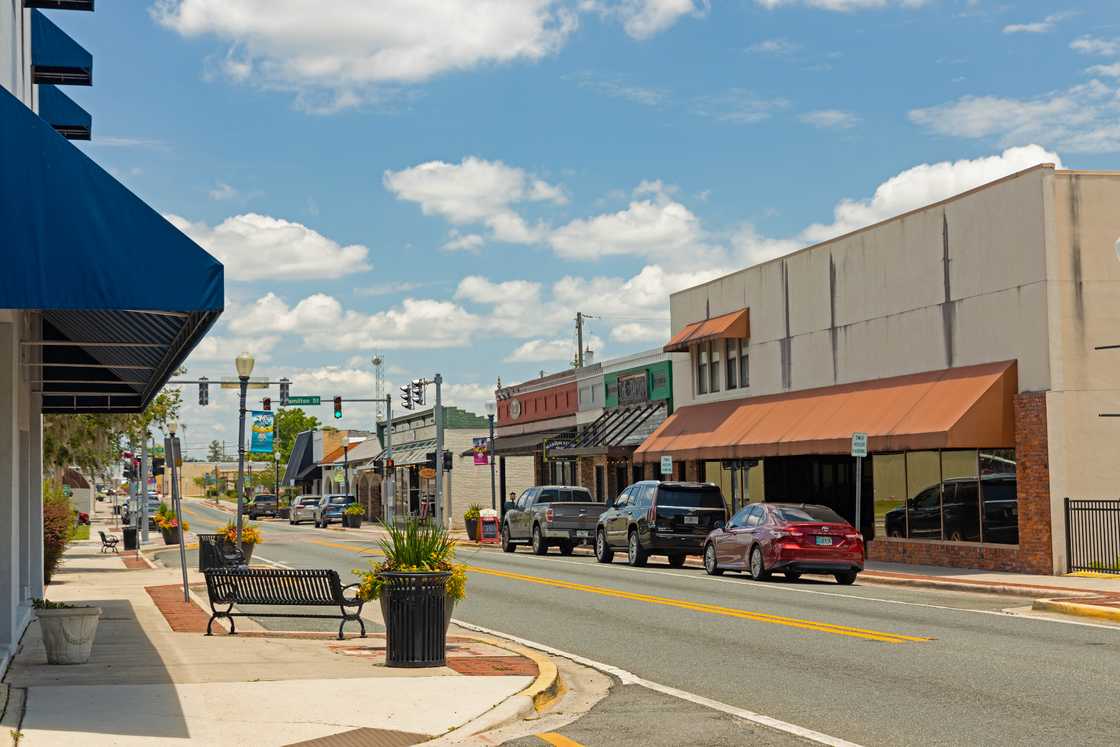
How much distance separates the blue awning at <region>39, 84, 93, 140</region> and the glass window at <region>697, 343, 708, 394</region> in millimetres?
25373

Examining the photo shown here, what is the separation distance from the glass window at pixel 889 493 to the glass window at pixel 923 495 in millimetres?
319

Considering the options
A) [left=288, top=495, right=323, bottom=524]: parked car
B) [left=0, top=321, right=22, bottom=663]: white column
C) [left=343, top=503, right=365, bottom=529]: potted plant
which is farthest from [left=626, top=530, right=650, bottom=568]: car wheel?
[left=288, top=495, right=323, bottom=524]: parked car

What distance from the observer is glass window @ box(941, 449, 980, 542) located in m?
29.3

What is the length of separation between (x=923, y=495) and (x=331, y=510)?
53.3m

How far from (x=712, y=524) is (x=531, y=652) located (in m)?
17.2

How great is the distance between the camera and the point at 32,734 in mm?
9453

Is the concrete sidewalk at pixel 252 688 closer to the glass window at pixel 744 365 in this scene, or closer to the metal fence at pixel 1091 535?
the metal fence at pixel 1091 535

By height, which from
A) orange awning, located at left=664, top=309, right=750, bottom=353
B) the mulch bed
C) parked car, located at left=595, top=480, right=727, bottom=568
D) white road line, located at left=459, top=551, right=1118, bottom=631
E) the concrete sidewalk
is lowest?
white road line, located at left=459, top=551, right=1118, bottom=631

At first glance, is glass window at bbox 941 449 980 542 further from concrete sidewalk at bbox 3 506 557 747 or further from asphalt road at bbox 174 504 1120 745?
concrete sidewalk at bbox 3 506 557 747

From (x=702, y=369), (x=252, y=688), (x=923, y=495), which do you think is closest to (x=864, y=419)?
(x=923, y=495)

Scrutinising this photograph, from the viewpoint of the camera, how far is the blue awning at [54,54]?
62.0 feet

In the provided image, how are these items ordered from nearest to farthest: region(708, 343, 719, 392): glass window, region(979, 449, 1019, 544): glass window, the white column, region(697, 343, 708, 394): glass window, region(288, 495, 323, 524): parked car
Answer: the white column
region(979, 449, 1019, 544): glass window
region(708, 343, 719, 392): glass window
region(697, 343, 708, 394): glass window
region(288, 495, 323, 524): parked car

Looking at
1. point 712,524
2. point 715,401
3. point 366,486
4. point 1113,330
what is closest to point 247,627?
point 712,524

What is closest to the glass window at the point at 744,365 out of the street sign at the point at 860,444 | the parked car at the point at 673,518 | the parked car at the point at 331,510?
the parked car at the point at 673,518
